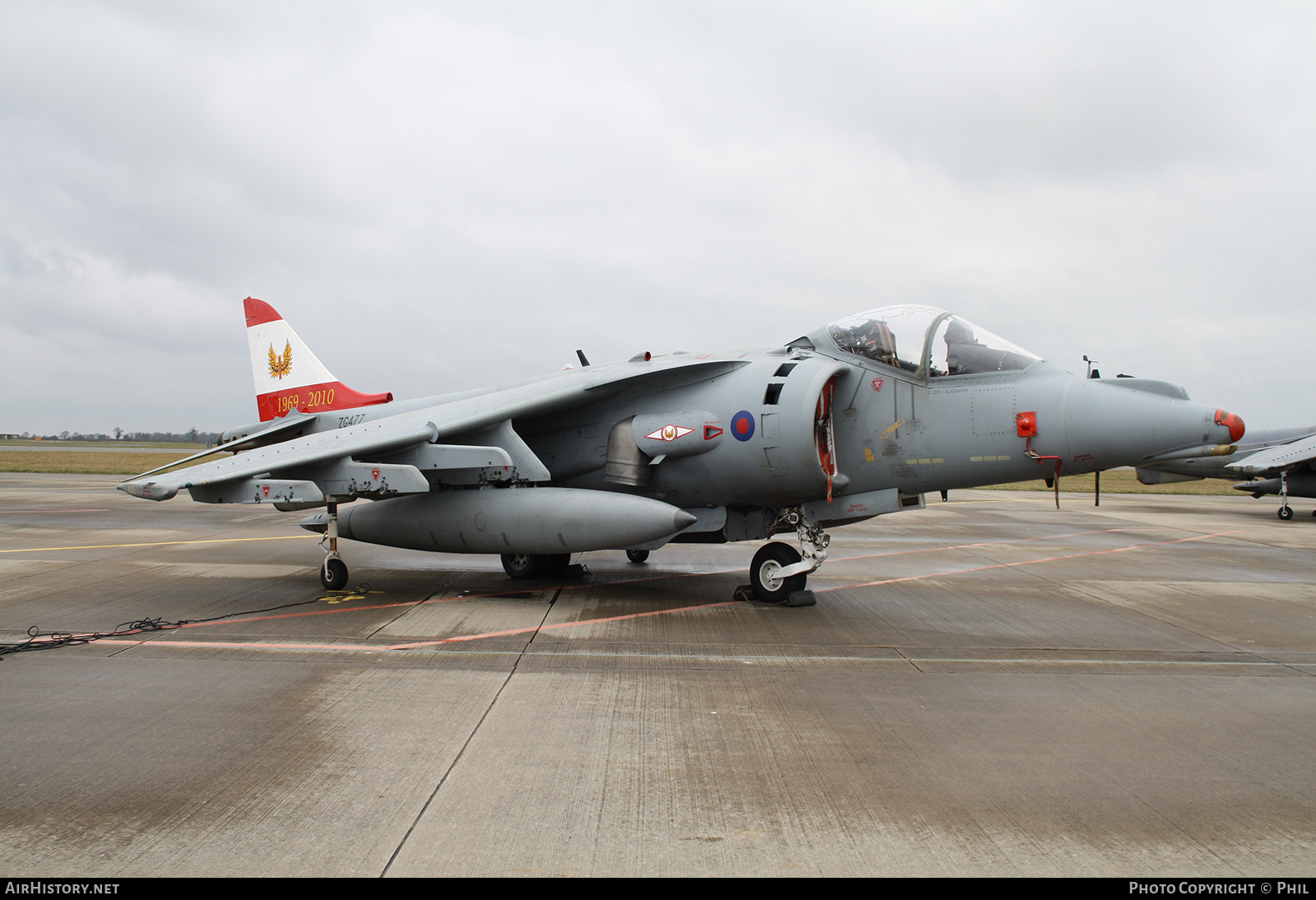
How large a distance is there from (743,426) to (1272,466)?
750 inches

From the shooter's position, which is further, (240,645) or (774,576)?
(774,576)

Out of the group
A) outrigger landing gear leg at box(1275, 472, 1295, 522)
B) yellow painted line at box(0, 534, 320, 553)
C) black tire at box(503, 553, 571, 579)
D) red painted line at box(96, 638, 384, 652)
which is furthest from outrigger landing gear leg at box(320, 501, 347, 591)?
outrigger landing gear leg at box(1275, 472, 1295, 522)

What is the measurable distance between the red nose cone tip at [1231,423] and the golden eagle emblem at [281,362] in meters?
12.3

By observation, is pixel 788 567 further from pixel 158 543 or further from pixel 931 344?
pixel 158 543

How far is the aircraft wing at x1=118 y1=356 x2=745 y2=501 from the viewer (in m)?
8.13

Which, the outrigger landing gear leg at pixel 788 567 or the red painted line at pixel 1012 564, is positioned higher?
the outrigger landing gear leg at pixel 788 567

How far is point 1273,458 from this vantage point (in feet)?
66.1

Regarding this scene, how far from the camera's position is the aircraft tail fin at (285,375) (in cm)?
1217

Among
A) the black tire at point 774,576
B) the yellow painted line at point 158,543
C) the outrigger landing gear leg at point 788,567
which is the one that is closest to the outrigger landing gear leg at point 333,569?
the outrigger landing gear leg at point 788,567

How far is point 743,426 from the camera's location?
8078 millimetres

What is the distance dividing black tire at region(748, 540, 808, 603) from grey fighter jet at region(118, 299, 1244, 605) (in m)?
0.02

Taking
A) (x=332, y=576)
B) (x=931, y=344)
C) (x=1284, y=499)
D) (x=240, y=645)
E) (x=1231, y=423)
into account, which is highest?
(x=931, y=344)

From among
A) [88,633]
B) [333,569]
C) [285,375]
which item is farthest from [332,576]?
[285,375]

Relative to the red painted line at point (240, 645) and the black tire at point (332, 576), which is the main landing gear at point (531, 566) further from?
the red painted line at point (240, 645)
